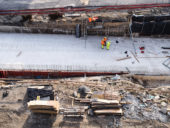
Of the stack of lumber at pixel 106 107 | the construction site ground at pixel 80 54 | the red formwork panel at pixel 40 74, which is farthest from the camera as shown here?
the construction site ground at pixel 80 54

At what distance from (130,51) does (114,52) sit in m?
1.41

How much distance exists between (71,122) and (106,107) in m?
2.32

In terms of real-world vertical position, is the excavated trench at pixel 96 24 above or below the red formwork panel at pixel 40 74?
above

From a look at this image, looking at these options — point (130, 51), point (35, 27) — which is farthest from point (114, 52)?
point (35, 27)

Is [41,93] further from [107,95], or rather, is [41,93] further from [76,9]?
[76,9]

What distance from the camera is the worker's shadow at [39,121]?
1049 cm

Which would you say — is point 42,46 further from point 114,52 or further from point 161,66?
point 161,66

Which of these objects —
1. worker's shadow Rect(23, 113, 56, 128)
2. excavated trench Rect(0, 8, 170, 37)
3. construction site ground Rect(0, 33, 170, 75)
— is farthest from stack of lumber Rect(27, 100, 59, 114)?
excavated trench Rect(0, 8, 170, 37)

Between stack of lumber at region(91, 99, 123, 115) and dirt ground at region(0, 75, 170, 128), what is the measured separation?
386 mm

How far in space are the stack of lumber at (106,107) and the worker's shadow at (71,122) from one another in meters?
1.12

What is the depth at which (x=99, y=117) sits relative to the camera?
10.6 metres

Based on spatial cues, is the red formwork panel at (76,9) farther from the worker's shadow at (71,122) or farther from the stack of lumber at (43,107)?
the worker's shadow at (71,122)

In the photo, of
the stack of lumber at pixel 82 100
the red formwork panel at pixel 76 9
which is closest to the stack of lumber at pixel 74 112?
the stack of lumber at pixel 82 100

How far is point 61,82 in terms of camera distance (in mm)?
12883
